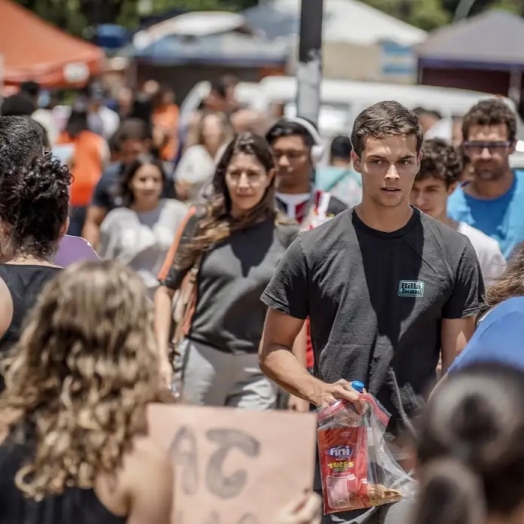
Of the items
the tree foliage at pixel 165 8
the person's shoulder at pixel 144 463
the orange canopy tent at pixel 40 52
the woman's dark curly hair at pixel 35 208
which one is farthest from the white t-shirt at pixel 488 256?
the tree foliage at pixel 165 8

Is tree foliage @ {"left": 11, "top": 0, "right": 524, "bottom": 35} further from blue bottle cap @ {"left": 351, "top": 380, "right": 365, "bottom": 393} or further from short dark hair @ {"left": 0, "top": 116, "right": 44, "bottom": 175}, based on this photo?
blue bottle cap @ {"left": 351, "top": 380, "right": 365, "bottom": 393}

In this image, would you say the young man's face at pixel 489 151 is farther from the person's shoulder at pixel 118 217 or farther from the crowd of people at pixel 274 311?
the person's shoulder at pixel 118 217

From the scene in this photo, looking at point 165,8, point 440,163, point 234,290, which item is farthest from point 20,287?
point 165,8

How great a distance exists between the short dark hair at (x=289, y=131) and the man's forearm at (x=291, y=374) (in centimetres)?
260

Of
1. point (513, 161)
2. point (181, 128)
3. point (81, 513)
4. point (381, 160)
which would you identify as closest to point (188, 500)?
point (81, 513)

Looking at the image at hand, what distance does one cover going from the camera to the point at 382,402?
4.77 metres

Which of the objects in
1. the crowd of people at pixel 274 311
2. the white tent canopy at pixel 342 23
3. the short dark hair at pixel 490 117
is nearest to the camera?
the crowd of people at pixel 274 311

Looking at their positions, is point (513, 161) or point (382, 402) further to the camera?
point (513, 161)

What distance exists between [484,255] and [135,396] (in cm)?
366

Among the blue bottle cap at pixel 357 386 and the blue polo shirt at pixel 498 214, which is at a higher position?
the blue polo shirt at pixel 498 214

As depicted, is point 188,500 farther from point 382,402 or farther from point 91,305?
point 382,402

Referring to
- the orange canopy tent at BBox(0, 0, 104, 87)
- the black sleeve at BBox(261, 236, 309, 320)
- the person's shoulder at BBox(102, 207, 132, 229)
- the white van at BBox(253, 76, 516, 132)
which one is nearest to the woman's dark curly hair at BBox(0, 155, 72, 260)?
the black sleeve at BBox(261, 236, 309, 320)

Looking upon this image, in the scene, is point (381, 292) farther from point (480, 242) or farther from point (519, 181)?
point (519, 181)

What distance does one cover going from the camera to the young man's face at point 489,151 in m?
7.41
